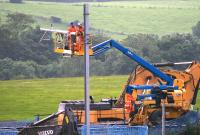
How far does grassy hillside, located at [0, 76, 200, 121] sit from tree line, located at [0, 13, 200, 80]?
126 cm

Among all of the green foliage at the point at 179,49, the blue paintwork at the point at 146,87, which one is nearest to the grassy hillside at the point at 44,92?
the green foliage at the point at 179,49

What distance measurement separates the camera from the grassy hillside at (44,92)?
180 feet

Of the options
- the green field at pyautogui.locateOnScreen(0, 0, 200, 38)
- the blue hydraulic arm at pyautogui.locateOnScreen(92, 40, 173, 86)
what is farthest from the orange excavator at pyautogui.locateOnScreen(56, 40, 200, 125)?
the green field at pyautogui.locateOnScreen(0, 0, 200, 38)

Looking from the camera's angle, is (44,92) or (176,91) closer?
(176,91)

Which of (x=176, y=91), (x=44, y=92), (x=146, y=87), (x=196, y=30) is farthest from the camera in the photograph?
(x=196, y=30)

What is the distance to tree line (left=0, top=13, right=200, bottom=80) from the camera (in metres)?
71.8

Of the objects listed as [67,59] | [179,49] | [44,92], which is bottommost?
[44,92]

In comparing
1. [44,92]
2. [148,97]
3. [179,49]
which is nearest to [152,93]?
[148,97]

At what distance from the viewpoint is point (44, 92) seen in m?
66.2

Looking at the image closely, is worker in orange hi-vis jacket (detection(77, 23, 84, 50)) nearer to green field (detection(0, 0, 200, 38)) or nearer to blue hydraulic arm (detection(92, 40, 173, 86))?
blue hydraulic arm (detection(92, 40, 173, 86))

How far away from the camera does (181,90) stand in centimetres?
3116

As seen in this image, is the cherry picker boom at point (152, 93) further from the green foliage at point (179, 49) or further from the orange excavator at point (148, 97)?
the green foliage at point (179, 49)

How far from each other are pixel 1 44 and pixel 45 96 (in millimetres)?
19309

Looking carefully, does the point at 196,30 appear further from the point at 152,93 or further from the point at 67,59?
the point at 152,93
